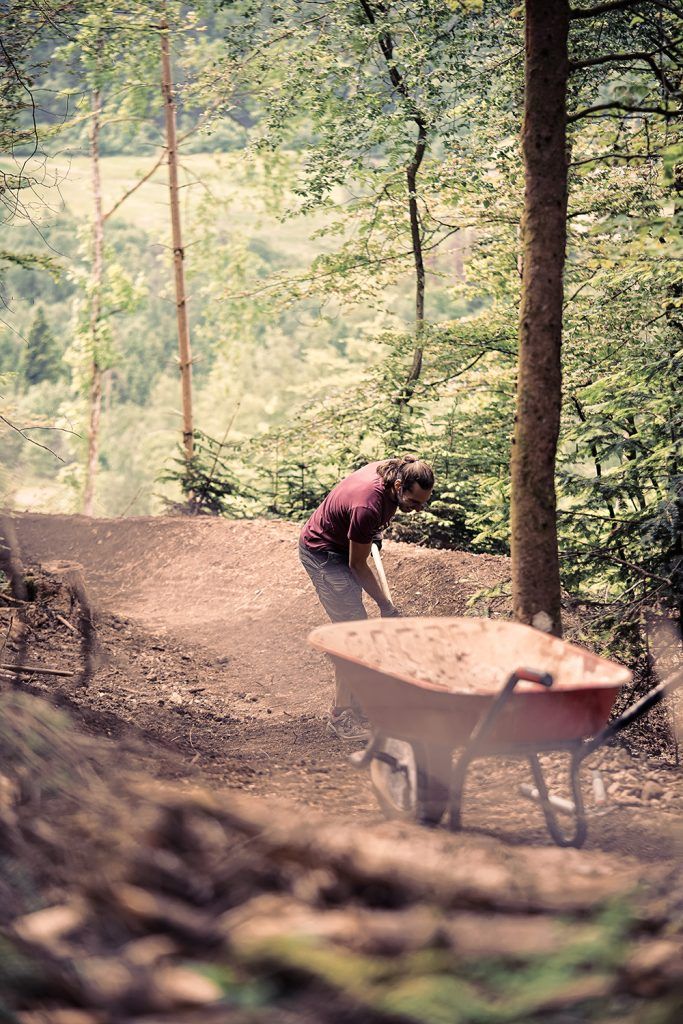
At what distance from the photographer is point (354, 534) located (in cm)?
509

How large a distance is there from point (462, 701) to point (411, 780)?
2.55 ft

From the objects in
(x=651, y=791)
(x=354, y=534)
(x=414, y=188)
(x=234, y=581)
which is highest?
(x=414, y=188)

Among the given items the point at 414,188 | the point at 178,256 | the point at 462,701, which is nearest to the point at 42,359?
the point at 178,256

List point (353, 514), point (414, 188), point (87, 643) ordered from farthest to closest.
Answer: point (414, 188) → point (87, 643) → point (353, 514)

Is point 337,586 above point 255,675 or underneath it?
above

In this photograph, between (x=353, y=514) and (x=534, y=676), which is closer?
(x=534, y=676)

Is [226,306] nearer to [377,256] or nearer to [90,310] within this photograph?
[90,310]

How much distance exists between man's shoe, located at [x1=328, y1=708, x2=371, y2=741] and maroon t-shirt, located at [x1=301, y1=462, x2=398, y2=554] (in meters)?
1.06

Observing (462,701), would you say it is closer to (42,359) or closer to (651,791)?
(651,791)

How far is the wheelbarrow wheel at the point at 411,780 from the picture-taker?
13.0ft

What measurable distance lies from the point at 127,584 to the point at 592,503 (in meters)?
6.95

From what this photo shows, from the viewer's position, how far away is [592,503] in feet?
19.6

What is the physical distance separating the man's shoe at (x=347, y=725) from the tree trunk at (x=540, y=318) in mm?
1347

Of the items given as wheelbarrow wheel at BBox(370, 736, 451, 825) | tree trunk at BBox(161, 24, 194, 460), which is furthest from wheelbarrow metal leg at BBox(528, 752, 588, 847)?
tree trunk at BBox(161, 24, 194, 460)
